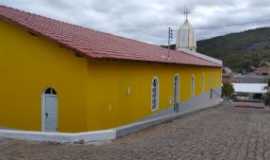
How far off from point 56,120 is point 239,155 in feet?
21.8

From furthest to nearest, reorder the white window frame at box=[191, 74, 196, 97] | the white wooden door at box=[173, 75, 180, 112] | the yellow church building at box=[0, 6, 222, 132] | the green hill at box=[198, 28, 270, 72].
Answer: the green hill at box=[198, 28, 270, 72] → the white window frame at box=[191, 74, 196, 97] → the white wooden door at box=[173, 75, 180, 112] → the yellow church building at box=[0, 6, 222, 132]

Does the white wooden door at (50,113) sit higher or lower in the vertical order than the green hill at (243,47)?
lower

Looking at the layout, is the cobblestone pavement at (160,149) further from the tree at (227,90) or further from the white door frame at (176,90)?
the tree at (227,90)

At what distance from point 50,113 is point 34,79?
1.36m

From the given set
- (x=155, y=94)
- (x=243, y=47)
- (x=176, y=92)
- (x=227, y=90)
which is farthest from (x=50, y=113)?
(x=243, y=47)

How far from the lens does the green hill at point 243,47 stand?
88188mm

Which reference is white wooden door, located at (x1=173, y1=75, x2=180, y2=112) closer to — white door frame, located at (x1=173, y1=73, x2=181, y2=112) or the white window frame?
white door frame, located at (x1=173, y1=73, x2=181, y2=112)

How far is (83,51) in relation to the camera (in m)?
12.6

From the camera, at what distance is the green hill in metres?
88.2

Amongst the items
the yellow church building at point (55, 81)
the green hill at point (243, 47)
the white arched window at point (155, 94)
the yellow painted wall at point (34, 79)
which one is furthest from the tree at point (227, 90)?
the yellow painted wall at point (34, 79)

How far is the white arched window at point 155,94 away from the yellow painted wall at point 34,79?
6.77 m

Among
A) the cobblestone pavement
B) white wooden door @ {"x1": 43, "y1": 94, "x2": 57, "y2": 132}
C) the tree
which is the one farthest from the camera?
the tree

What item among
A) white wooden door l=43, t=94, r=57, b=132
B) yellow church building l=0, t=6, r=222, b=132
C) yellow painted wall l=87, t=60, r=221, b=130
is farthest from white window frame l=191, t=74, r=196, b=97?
white wooden door l=43, t=94, r=57, b=132

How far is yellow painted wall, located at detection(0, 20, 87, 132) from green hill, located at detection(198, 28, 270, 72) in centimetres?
7471
